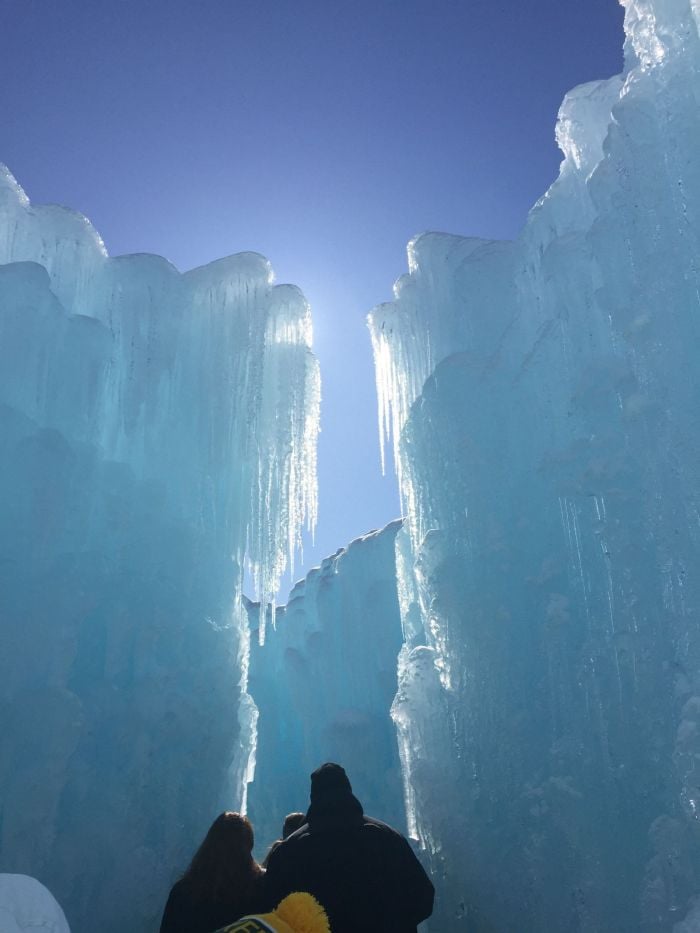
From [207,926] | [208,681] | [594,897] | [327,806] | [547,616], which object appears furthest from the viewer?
[208,681]

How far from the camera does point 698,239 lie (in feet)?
18.6

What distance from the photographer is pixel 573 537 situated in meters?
7.16

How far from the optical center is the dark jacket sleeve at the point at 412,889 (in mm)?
4016

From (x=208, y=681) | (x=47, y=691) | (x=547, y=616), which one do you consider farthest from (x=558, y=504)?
(x=47, y=691)

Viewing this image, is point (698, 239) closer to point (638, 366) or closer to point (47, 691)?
point (638, 366)

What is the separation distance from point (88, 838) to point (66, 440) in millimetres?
4510

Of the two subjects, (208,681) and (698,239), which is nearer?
(698,239)

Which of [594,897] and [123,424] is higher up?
[123,424]

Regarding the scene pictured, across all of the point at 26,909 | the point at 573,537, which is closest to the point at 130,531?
the point at 573,537

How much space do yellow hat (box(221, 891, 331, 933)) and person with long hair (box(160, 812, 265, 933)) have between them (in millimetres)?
2104

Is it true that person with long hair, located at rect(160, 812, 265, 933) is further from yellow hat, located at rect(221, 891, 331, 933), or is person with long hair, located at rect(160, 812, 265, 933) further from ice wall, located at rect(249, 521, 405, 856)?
ice wall, located at rect(249, 521, 405, 856)

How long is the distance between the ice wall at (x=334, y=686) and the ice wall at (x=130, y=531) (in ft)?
15.8

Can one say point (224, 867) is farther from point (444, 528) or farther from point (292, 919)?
point (444, 528)

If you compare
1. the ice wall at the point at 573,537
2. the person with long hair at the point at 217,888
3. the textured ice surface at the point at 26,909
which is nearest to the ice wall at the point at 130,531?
the ice wall at the point at 573,537
